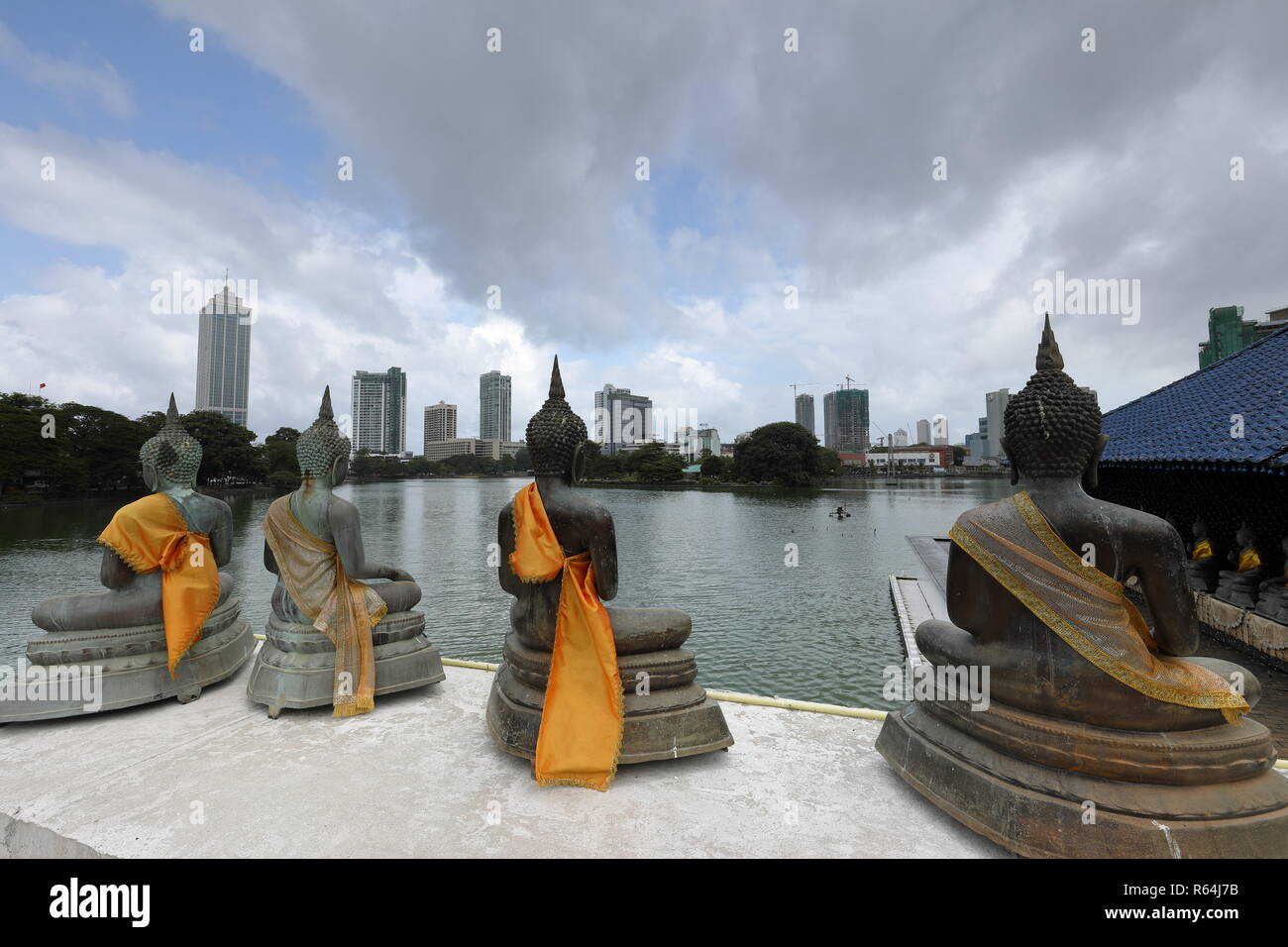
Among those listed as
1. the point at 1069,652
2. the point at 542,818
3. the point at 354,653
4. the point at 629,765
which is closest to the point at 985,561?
the point at 1069,652

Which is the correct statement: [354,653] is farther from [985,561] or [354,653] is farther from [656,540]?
[656,540]

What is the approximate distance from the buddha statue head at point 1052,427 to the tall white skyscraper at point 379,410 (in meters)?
65.6

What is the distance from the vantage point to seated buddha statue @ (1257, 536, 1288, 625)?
8.71 m

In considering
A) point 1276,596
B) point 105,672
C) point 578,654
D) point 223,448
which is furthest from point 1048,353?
point 223,448

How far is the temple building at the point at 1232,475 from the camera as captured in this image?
8531mm

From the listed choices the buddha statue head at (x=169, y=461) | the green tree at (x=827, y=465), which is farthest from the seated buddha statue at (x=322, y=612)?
the green tree at (x=827, y=465)

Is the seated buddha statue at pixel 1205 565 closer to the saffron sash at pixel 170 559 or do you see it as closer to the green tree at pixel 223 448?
the saffron sash at pixel 170 559

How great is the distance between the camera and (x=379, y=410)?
66.9m

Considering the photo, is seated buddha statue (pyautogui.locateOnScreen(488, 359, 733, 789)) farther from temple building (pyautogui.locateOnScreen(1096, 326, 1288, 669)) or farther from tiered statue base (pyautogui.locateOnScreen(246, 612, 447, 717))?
temple building (pyautogui.locateOnScreen(1096, 326, 1288, 669))

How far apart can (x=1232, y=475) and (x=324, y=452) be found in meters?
13.6

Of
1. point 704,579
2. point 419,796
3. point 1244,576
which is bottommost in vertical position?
point 704,579

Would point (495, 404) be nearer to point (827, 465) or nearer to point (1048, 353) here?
point (827, 465)

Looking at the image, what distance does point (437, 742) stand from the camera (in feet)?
13.1

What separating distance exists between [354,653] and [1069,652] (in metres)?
4.59
